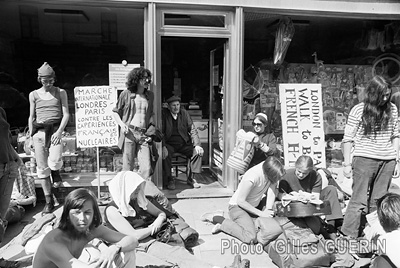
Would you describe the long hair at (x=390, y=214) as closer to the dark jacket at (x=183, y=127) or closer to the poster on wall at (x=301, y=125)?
the poster on wall at (x=301, y=125)

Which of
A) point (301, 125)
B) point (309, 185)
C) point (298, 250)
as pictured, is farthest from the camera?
point (301, 125)

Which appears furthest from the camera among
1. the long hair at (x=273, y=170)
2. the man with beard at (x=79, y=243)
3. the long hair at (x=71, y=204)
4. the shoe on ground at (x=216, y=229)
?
the shoe on ground at (x=216, y=229)

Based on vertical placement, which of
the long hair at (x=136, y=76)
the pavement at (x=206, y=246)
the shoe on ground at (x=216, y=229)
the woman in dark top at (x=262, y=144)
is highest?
the long hair at (x=136, y=76)

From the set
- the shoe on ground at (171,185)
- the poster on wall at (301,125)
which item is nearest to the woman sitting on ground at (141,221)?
the shoe on ground at (171,185)

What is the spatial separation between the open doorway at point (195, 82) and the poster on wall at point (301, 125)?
121 cm

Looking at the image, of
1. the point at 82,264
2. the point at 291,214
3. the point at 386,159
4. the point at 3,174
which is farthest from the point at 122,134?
the point at 386,159

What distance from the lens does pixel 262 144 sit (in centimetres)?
484

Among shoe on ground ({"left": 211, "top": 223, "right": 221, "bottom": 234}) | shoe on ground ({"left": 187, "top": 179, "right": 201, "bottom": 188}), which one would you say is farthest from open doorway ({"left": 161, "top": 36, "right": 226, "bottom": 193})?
shoe on ground ({"left": 211, "top": 223, "right": 221, "bottom": 234})

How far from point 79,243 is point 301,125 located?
12.0 ft

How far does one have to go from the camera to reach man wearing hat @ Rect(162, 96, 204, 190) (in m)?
5.64

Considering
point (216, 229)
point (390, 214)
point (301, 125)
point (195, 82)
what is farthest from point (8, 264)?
point (195, 82)

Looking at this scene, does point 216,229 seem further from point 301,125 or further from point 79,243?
point 301,125

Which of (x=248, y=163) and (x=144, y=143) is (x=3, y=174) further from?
(x=248, y=163)

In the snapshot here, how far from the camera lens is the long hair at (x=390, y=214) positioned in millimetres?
2574
